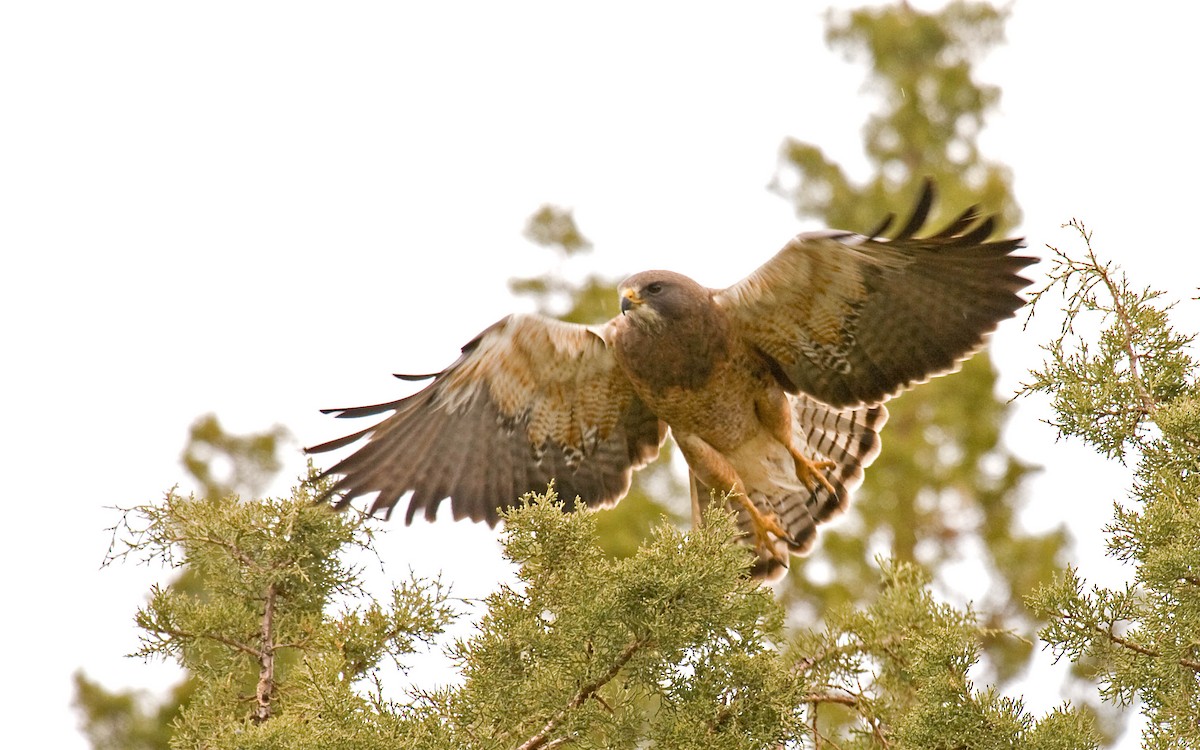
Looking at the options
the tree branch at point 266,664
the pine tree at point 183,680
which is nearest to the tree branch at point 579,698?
the tree branch at point 266,664

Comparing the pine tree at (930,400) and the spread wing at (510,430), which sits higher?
the pine tree at (930,400)

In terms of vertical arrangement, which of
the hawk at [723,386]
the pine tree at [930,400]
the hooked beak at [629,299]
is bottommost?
the hawk at [723,386]

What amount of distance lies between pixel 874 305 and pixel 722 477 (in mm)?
1216

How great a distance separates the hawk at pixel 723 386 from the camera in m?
5.96

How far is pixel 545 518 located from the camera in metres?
4.10

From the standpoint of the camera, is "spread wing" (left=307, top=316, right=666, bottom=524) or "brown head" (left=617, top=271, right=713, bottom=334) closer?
"brown head" (left=617, top=271, right=713, bottom=334)

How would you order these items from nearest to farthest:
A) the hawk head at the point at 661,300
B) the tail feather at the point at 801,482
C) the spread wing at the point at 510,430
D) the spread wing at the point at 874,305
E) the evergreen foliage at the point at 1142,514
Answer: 1. the evergreen foliage at the point at 1142,514
2. the spread wing at the point at 874,305
3. the hawk head at the point at 661,300
4. the spread wing at the point at 510,430
5. the tail feather at the point at 801,482

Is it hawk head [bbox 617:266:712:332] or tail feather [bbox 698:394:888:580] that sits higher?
hawk head [bbox 617:266:712:332]

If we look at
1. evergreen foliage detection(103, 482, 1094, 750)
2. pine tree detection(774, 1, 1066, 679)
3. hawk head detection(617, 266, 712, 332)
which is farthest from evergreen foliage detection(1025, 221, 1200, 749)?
pine tree detection(774, 1, 1066, 679)

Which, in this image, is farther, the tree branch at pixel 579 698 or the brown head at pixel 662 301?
the brown head at pixel 662 301

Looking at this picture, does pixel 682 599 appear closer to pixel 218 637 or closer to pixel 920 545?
pixel 218 637

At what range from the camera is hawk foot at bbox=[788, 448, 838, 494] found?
21.6 feet

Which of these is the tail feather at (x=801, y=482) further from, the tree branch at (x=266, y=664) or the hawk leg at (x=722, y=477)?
the tree branch at (x=266, y=664)

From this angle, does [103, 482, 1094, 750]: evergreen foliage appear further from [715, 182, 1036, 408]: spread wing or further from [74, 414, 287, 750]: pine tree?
[74, 414, 287, 750]: pine tree
